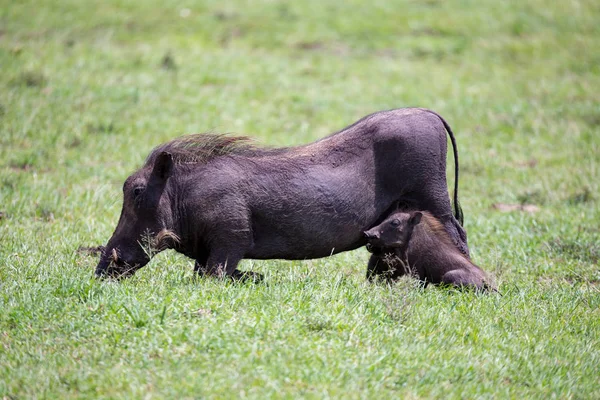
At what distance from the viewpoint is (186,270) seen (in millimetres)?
6457

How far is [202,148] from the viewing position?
6.11 meters

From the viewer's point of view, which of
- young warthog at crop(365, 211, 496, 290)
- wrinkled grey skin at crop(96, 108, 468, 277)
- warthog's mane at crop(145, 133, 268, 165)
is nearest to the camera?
wrinkled grey skin at crop(96, 108, 468, 277)

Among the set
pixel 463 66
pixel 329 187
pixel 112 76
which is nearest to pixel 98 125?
pixel 112 76

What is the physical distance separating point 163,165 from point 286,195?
0.90 metres

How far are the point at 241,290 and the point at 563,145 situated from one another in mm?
7678

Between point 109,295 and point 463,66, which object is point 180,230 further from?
point 463,66

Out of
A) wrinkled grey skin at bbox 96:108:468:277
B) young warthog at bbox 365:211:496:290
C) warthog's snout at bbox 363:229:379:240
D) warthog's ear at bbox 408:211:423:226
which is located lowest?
young warthog at bbox 365:211:496:290

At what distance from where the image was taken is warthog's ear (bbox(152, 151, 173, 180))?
5846 mm

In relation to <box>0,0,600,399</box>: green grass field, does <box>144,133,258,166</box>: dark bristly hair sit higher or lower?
higher

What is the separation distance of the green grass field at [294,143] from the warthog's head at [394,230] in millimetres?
379

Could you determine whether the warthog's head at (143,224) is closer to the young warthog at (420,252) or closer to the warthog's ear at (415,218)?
the young warthog at (420,252)

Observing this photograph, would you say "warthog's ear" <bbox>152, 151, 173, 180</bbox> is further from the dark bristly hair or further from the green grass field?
the green grass field

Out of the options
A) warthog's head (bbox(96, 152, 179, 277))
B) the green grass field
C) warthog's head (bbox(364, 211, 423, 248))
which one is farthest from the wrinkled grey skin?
the green grass field

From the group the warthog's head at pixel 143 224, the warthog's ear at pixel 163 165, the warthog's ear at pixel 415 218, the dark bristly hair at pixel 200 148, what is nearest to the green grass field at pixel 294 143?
the warthog's head at pixel 143 224
